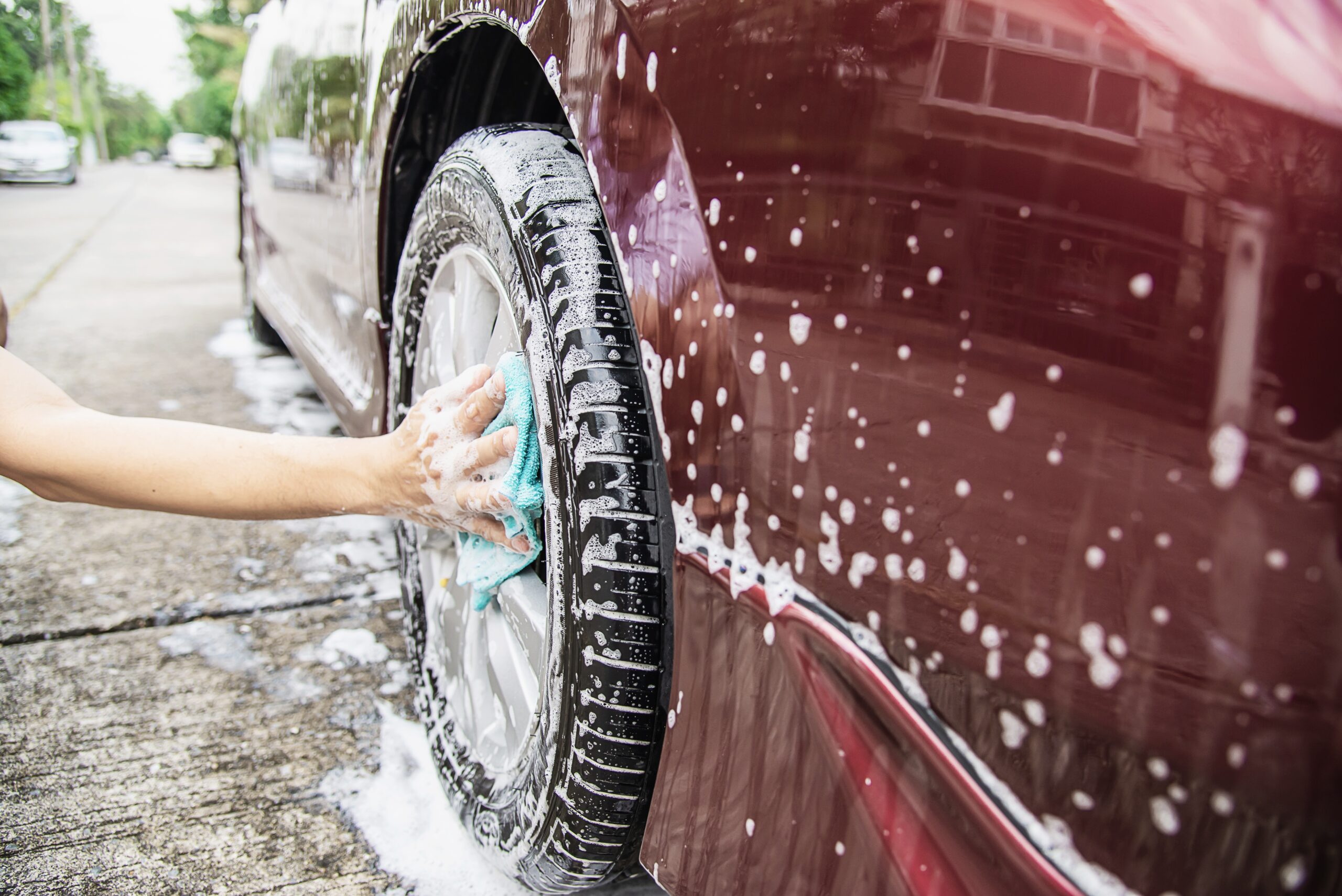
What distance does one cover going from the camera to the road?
4.25 ft

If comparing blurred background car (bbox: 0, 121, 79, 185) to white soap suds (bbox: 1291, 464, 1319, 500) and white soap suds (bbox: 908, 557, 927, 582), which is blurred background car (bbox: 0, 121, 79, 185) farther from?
white soap suds (bbox: 1291, 464, 1319, 500)

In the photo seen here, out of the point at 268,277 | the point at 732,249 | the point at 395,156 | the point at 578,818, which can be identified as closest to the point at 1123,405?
the point at 732,249

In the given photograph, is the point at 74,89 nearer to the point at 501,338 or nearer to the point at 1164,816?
the point at 501,338

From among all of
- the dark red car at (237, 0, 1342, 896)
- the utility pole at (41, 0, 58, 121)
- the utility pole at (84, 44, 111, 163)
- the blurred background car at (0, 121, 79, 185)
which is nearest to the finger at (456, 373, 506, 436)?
the dark red car at (237, 0, 1342, 896)

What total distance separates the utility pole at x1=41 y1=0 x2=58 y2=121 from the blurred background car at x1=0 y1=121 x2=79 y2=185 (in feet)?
54.8

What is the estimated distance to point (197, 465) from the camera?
1.25 meters

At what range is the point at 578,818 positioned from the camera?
96cm

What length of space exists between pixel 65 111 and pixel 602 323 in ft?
154

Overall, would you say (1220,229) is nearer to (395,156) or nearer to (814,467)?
(814,467)

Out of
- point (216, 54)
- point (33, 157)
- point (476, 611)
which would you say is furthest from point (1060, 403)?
point (216, 54)

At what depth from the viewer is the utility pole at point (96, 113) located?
157 feet

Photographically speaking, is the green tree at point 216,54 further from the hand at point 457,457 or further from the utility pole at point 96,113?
the hand at point 457,457

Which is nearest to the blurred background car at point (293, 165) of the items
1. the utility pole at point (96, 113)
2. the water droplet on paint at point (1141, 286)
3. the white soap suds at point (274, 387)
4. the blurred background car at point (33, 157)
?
the white soap suds at point (274, 387)

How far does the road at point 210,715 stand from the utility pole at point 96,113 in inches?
2150
